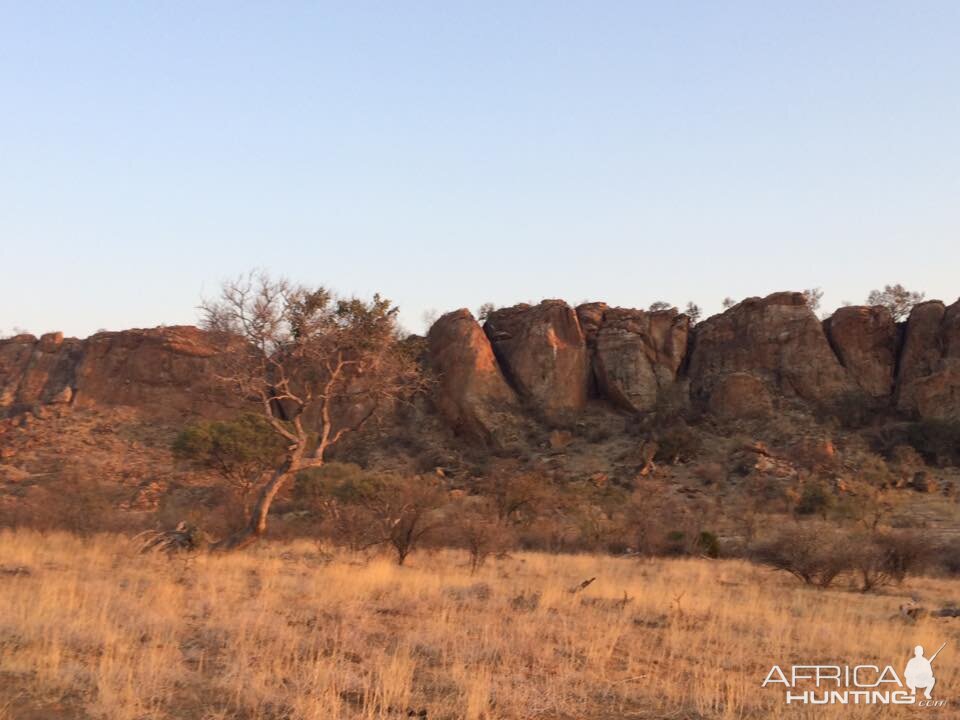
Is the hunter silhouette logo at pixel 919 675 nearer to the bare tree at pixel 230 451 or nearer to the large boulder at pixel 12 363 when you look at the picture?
the bare tree at pixel 230 451

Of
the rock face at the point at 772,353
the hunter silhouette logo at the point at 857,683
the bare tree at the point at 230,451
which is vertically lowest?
the hunter silhouette logo at the point at 857,683

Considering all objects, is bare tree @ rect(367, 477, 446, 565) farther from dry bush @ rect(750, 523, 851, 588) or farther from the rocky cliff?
the rocky cliff

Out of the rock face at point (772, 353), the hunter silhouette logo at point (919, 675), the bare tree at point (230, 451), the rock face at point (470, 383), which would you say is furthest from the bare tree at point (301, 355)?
the rock face at point (772, 353)

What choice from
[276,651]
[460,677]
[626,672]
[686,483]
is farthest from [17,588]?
[686,483]

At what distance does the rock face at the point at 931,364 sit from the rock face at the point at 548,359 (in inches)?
641

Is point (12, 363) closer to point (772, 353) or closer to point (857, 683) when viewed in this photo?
point (772, 353)

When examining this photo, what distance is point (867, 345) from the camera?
37906mm

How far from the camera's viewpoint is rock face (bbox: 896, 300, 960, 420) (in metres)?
34.2

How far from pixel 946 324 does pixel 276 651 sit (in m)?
39.9

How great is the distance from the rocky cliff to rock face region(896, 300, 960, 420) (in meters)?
0.06

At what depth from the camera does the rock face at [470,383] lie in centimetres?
3769

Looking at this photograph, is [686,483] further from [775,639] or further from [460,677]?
[460,677]

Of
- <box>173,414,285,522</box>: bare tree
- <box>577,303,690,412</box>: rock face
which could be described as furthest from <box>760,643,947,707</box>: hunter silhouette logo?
<box>577,303,690,412</box>: rock face

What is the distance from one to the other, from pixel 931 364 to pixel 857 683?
117 ft
